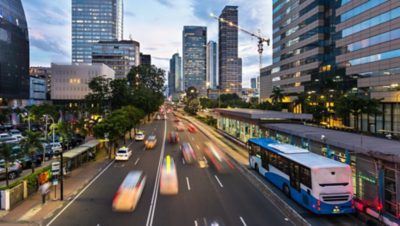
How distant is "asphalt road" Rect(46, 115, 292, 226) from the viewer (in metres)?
17.1

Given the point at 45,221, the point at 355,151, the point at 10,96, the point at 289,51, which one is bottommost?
the point at 45,221

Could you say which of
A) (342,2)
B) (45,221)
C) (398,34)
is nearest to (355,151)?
(45,221)

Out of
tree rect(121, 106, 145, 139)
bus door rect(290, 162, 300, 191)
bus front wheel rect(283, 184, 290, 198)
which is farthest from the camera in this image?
tree rect(121, 106, 145, 139)

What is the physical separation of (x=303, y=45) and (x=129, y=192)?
85277 mm

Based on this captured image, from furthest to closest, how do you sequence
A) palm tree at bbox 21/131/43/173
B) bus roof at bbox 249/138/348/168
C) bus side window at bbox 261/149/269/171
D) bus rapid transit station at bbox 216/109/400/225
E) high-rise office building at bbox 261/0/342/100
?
high-rise office building at bbox 261/0/342/100 → bus side window at bbox 261/149/269/171 → palm tree at bbox 21/131/43/173 → bus roof at bbox 249/138/348/168 → bus rapid transit station at bbox 216/109/400/225

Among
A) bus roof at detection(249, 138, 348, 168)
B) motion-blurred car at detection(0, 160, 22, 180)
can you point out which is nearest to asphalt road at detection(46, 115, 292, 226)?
bus roof at detection(249, 138, 348, 168)

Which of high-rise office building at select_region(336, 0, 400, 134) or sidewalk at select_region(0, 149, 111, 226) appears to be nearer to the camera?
sidewalk at select_region(0, 149, 111, 226)

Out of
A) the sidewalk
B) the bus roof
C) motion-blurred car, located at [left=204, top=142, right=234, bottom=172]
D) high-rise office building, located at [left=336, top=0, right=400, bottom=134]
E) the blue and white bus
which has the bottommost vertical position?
the sidewalk

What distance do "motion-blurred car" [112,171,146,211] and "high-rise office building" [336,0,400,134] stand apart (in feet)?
151

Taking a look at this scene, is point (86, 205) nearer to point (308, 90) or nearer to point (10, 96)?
Answer: point (308, 90)

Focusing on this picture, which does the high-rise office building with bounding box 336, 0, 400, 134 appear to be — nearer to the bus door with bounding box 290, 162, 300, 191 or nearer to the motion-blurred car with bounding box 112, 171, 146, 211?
the bus door with bounding box 290, 162, 300, 191

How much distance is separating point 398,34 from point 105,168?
A: 2036 inches

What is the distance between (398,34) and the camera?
168 feet

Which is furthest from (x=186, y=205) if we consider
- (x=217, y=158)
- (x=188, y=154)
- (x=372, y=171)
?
(x=188, y=154)
